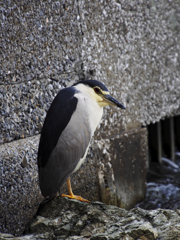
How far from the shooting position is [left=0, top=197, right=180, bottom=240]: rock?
5.63 feet

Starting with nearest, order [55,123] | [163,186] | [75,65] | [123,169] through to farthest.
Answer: [55,123] < [75,65] < [123,169] < [163,186]

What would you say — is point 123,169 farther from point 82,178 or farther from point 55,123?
point 55,123

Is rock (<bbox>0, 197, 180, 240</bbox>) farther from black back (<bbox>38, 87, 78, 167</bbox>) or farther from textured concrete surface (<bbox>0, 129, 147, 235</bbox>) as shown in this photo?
black back (<bbox>38, 87, 78, 167</bbox>)

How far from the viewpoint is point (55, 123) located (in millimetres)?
1906

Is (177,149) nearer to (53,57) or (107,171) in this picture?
(107,171)

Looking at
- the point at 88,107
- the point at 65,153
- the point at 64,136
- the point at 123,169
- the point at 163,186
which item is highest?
the point at 88,107

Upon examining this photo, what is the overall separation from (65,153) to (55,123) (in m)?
0.20

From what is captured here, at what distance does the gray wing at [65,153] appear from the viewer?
194 cm

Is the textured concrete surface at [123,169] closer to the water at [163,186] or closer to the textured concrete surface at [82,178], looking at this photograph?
the textured concrete surface at [82,178]

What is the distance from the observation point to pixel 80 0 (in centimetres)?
259

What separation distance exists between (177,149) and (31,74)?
2.59 meters

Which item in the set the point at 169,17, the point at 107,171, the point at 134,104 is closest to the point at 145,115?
the point at 134,104

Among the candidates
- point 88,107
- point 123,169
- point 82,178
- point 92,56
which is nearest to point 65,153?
point 88,107

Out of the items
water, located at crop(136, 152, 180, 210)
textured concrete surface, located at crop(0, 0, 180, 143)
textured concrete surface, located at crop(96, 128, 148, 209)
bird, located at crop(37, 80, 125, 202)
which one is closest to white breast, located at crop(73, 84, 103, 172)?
bird, located at crop(37, 80, 125, 202)
